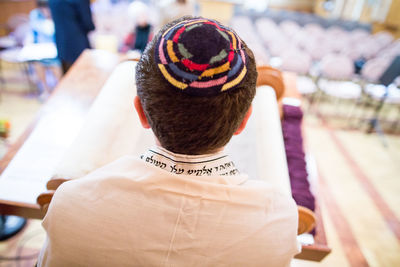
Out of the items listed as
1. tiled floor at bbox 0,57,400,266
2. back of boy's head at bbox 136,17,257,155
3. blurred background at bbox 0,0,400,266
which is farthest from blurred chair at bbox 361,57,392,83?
back of boy's head at bbox 136,17,257,155

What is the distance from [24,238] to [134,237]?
Result: 1.91 m

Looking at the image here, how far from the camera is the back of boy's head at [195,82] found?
48cm

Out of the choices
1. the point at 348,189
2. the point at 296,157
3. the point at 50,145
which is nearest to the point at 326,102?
the point at 348,189

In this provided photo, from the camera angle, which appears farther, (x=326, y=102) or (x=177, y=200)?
(x=326, y=102)

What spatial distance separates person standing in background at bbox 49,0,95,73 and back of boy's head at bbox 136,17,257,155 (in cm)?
264

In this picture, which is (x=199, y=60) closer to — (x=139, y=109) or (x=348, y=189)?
(x=139, y=109)

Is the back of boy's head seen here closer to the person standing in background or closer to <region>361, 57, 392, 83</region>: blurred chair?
the person standing in background

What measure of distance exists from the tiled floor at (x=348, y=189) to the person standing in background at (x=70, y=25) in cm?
116

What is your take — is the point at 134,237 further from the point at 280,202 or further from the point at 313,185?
the point at 313,185

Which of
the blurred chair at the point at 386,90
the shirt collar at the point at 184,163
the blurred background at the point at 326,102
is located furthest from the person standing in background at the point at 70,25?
the blurred chair at the point at 386,90

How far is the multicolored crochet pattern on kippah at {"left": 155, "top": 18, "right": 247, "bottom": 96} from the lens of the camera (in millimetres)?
477

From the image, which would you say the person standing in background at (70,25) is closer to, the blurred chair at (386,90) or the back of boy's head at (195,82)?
the back of boy's head at (195,82)

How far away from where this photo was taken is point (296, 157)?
1.30 metres

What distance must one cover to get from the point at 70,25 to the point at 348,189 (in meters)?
3.62
